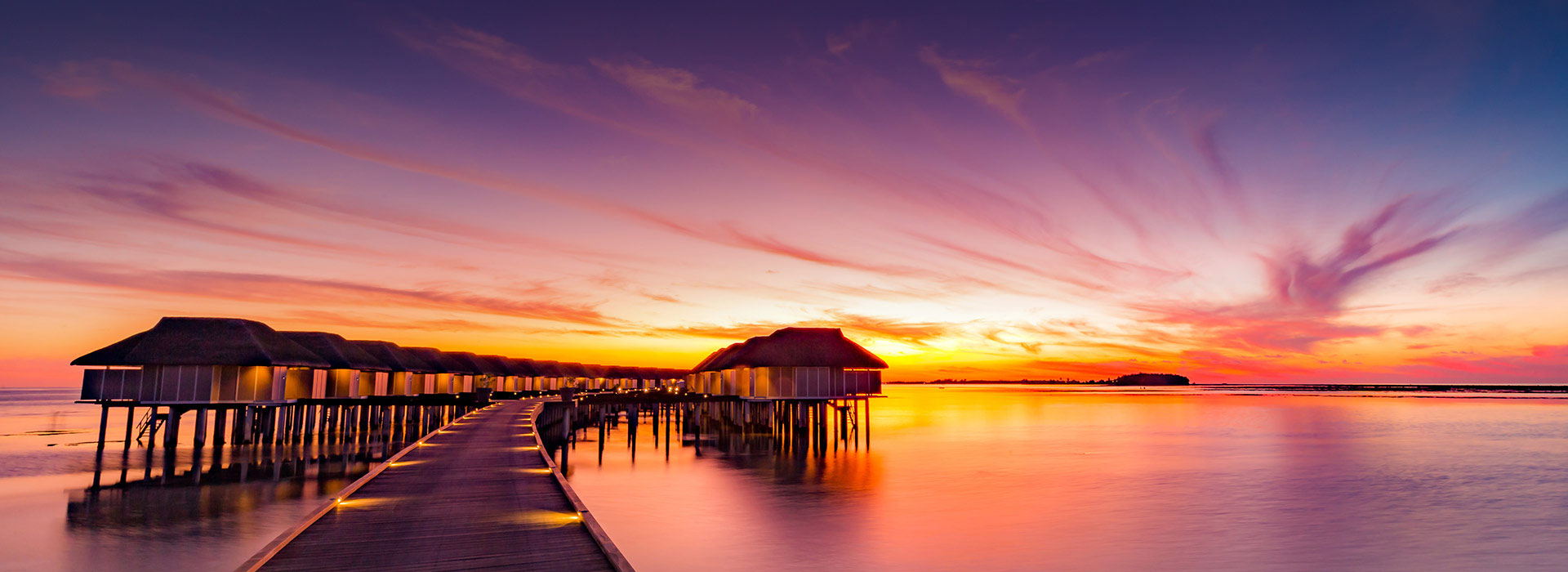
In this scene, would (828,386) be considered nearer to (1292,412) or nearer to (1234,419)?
(1234,419)

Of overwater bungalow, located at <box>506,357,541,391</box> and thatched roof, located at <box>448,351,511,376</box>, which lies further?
overwater bungalow, located at <box>506,357,541,391</box>

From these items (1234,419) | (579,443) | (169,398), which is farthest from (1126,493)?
(1234,419)

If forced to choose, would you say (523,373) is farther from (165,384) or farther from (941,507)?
(941,507)

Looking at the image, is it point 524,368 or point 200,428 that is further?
point 524,368

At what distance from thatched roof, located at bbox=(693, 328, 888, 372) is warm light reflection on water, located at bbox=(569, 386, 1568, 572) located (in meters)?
5.08

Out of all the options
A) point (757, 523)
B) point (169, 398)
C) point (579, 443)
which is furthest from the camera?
point (579, 443)

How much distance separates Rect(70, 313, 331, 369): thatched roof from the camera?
3556 cm

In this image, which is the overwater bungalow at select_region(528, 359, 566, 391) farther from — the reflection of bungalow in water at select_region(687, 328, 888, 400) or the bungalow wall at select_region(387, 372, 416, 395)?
the reflection of bungalow in water at select_region(687, 328, 888, 400)

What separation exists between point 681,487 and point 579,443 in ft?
76.7

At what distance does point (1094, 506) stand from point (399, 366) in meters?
48.3

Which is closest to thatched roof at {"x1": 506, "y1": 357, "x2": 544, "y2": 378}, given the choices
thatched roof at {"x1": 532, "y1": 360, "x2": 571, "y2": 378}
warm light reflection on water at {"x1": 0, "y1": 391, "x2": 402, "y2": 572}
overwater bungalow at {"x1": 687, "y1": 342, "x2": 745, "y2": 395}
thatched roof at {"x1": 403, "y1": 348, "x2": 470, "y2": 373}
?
thatched roof at {"x1": 532, "y1": 360, "x2": 571, "y2": 378}

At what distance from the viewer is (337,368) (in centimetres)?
4694

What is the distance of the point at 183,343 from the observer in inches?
1428

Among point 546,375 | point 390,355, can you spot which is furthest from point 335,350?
point 546,375
